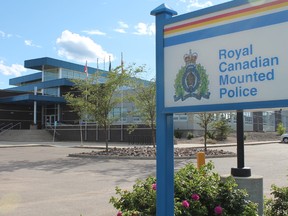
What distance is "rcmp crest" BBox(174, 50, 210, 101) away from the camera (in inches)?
131

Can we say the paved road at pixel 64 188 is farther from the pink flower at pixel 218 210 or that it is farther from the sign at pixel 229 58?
the sign at pixel 229 58

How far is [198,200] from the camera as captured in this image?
4574 millimetres

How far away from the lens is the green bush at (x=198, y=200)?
174 inches

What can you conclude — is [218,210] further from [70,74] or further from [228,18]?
[70,74]

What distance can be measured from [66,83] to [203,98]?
54.0 meters

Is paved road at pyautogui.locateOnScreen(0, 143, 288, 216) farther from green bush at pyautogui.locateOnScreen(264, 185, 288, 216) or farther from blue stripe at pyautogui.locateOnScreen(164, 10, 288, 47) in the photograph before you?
blue stripe at pyautogui.locateOnScreen(164, 10, 288, 47)

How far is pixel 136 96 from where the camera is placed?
24172 millimetres

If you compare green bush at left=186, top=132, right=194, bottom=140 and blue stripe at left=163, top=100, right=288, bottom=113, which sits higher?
blue stripe at left=163, top=100, right=288, bottom=113

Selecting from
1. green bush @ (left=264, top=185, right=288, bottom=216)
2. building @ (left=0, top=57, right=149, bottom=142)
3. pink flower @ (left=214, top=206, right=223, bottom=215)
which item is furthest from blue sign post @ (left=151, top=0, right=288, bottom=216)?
building @ (left=0, top=57, right=149, bottom=142)

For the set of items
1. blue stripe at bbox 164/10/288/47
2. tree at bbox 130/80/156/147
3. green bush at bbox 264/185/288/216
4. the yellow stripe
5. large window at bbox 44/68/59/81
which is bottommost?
green bush at bbox 264/185/288/216

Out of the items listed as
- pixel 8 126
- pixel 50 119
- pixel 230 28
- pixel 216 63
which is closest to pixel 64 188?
pixel 216 63

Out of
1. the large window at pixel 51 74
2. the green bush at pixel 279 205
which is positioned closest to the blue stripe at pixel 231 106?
the green bush at pixel 279 205

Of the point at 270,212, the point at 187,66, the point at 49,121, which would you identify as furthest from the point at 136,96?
the point at 49,121

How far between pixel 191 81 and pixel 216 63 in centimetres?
29
